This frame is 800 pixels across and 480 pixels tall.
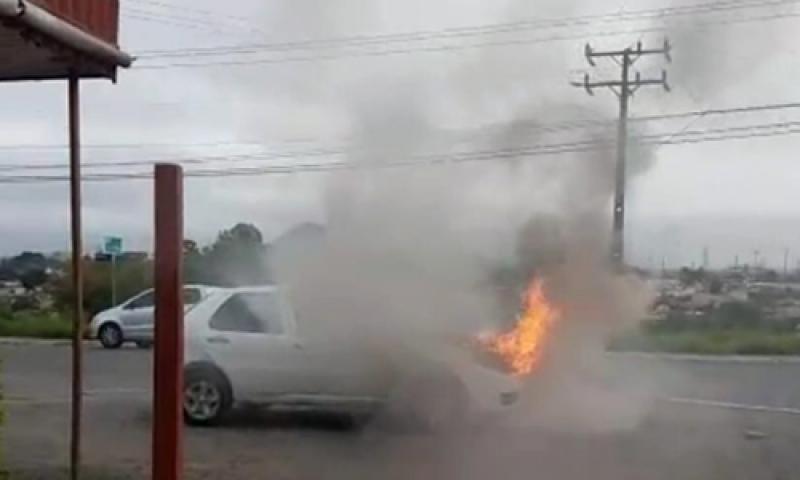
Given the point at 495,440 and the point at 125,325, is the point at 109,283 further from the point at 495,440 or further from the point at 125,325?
the point at 495,440

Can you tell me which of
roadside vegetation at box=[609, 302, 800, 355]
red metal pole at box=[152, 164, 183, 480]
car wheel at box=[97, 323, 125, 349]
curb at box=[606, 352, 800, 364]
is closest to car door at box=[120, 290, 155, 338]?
car wheel at box=[97, 323, 125, 349]

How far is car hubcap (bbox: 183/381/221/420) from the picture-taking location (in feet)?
43.8

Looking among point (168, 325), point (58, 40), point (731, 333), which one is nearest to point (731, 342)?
point (731, 333)

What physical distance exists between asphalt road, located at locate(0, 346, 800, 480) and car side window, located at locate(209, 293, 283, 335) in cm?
110

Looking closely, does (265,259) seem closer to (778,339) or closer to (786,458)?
(786,458)

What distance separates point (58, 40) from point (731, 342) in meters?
25.1

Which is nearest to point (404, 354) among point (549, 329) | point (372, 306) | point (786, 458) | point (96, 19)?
point (372, 306)

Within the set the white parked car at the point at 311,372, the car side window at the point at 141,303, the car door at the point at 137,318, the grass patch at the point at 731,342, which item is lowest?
the grass patch at the point at 731,342

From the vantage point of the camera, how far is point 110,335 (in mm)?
27172

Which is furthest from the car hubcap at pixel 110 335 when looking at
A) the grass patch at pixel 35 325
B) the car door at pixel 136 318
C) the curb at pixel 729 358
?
the curb at pixel 729 358

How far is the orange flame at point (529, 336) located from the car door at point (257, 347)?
7.11 feet

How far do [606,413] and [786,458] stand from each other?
281 cm

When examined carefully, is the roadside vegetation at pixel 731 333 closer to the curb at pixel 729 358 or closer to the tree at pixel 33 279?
the curb at pixel 729 358

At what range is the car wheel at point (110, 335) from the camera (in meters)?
27.1
